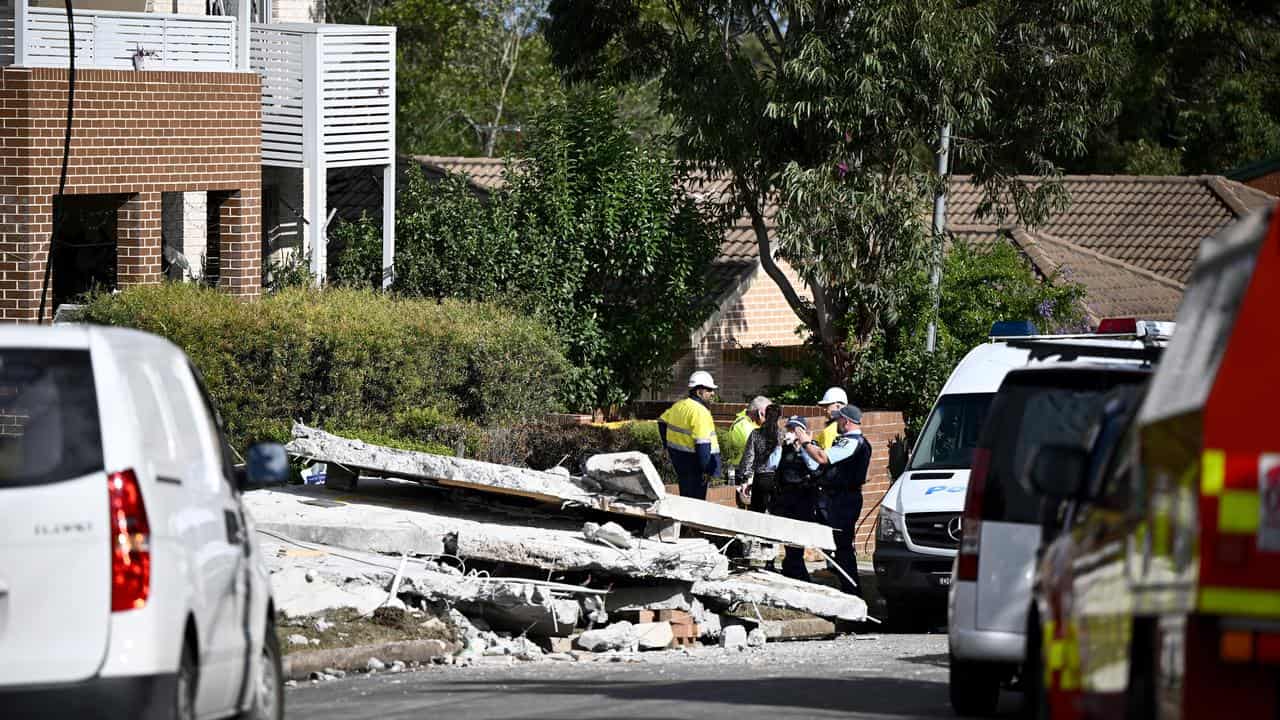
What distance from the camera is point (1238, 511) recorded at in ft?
16.7

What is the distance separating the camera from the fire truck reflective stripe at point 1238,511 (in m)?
5.08

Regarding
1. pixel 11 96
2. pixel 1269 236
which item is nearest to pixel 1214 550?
pixel 1269 236

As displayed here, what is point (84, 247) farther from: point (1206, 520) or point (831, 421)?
point (1206, 520)

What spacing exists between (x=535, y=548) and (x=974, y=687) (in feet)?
16.0

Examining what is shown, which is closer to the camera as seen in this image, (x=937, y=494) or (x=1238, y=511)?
(x=1238, y=511)

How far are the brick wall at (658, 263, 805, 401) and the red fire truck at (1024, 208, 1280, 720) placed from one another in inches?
959

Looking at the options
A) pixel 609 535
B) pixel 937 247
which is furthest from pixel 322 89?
pixel 609 535

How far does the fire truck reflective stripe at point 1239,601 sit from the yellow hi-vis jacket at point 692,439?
1291 cm

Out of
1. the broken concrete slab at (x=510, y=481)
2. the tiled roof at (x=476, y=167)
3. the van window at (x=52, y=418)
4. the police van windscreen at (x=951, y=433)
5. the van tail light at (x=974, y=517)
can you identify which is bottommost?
the broken concrete slab at (x=510, y=481)

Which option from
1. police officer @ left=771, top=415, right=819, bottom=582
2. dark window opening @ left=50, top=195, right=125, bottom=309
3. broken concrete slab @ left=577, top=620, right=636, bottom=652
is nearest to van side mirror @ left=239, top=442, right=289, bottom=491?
broken concrete slab @ left=577, top=620, right=636, bottom=652

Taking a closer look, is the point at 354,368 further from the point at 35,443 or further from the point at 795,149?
the point at 35,443

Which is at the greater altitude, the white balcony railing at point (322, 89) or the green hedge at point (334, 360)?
the white balcony railing at point (322, 89)

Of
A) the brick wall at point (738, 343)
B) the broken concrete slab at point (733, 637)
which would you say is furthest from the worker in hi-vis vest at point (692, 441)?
the brick wall at point (738, 343)

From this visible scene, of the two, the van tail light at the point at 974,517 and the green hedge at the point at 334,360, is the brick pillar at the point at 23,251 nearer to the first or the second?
the green hedge at the point at 334,360
